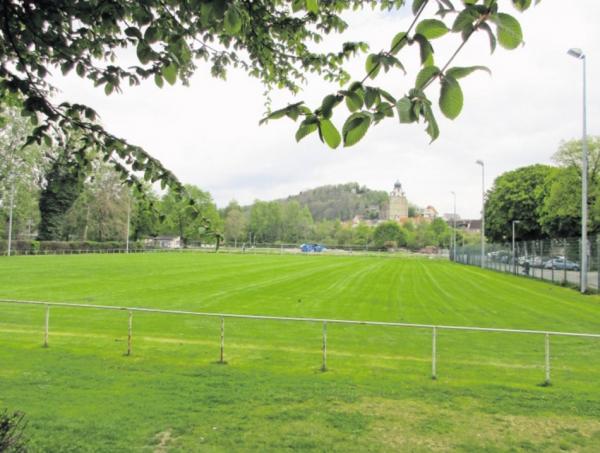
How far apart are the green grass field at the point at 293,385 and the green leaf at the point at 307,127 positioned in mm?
4912

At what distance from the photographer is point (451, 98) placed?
1.44 metres

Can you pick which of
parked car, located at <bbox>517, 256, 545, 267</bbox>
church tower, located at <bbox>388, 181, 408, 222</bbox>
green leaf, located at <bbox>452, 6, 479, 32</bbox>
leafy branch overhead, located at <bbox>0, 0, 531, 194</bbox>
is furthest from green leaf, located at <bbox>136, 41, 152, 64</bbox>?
church tower, located at <bbox>388, 181, 408, 222</bbox>

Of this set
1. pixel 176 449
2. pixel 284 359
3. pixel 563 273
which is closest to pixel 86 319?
pixel 284 359

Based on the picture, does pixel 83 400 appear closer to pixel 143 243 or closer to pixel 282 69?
pixel 282 69

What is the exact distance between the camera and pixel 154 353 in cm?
1002

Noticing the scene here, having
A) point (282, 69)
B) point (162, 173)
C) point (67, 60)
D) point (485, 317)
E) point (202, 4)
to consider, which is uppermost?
point (282, 69)

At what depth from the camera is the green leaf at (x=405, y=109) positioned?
1.37 metres

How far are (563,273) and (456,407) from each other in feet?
93.4

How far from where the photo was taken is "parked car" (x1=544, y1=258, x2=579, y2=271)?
29.1m

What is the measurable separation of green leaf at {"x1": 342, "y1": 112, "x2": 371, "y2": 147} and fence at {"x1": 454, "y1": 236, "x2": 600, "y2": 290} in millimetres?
26472

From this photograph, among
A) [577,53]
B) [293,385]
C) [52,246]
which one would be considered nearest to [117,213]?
[52,246]

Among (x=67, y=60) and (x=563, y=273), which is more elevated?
(x=67, y=60)

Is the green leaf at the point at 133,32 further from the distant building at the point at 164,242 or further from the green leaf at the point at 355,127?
the distant building at the point at 164,242

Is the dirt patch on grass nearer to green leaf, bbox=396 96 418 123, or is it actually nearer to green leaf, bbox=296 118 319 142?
green leaf, bbox=296 118 319 142
